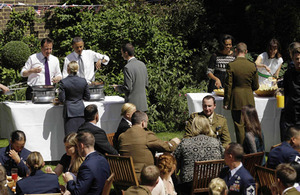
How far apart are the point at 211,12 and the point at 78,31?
12.6 ft

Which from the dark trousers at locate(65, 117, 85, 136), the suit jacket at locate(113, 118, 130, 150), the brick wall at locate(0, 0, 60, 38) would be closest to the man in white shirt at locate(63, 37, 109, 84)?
the dark trousers at locate(65, 117, 85, 136)

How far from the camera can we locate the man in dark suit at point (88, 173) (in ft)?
16.4

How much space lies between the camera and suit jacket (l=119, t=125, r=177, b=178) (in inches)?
235

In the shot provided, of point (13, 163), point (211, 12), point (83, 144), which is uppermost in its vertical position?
point (211, 12)

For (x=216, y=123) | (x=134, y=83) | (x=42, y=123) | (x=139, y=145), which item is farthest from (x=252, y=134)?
(x=42, y=123)

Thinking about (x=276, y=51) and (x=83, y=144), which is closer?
(x=83, y=144)

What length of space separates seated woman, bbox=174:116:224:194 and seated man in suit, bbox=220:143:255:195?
574mm

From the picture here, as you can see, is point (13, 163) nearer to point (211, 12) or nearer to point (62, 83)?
point (62, 83)

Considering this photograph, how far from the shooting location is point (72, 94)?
7.74 metres

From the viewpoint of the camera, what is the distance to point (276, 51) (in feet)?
29.2

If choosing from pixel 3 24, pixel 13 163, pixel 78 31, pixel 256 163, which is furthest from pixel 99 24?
pixel 256 163

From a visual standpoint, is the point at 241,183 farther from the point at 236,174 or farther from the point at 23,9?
the point at 23,9

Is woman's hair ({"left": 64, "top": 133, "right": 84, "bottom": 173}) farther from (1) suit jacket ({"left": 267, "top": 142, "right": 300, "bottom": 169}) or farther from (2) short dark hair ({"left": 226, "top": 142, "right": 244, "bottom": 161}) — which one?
(1) suit jacket ({"left": 267, "top": 142, "right": 300, "bottom": 169})

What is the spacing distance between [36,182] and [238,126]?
3832 mm
